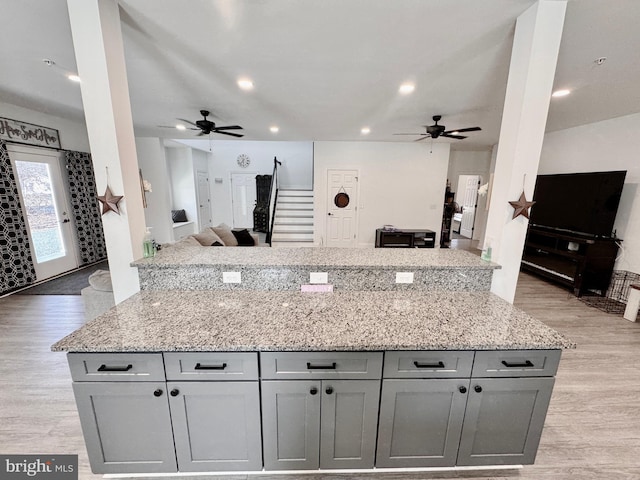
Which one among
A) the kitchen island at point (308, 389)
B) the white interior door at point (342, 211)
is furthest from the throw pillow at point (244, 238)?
the kitchen island at point (308, 389)

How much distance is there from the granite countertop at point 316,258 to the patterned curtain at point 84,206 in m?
4.08

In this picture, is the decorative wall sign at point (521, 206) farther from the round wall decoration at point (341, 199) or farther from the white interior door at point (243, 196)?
the white interior door at point (243, 196)

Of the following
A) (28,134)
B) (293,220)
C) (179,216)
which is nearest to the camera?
(28,134)

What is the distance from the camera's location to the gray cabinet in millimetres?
1245

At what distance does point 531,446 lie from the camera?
1373 mm

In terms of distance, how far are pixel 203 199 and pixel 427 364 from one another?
855 centimetres

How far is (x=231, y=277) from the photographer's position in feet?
5.77

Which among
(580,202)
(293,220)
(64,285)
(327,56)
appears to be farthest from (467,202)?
(64,285)

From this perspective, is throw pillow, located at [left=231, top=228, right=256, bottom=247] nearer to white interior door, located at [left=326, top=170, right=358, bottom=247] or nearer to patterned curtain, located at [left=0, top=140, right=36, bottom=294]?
white interior door, located at [left=326, top=170, right=358, bottom=247]

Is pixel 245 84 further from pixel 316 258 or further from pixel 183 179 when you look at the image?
pixel 183 179

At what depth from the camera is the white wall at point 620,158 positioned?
141 inches

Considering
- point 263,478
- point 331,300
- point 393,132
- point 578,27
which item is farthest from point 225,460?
point 393,132

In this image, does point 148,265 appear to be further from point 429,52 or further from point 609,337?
point 609,337

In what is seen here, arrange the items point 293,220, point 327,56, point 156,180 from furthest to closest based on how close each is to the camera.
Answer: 1. point 293,220
2. point 156,180
3. point 327,56
